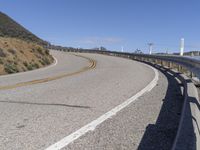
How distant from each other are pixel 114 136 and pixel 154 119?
1767mm

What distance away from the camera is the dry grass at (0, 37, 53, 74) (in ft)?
77.4

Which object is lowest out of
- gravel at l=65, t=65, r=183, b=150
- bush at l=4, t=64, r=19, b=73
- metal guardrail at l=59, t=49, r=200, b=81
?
bush at l=4, t=64, r=19, b=73

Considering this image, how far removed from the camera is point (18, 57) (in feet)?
91.8

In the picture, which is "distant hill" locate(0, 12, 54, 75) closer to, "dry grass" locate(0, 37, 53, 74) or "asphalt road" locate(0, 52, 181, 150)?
"dry grass" locate(0, 37, 53, 74)

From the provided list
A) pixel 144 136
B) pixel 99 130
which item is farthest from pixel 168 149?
pixel 99 130

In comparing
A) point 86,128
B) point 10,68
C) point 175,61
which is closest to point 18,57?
point 10,68

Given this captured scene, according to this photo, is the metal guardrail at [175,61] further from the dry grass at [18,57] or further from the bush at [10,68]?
the bush at [10,68]

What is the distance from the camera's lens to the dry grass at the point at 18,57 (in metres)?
23.6

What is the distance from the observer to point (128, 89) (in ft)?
42.8

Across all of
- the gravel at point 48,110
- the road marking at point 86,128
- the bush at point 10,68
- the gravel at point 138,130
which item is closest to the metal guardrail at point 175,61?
the gravel at point 48,110

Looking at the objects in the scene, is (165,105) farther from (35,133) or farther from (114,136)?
(35,133)

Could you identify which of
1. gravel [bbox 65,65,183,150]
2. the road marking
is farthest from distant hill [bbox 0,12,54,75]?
gravel [bbox 65,65,183,150]

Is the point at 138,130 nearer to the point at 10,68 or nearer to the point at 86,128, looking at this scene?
the point at 86,128

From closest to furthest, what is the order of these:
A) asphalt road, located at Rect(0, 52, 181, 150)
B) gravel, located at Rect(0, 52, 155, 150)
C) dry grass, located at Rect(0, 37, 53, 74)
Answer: asphalt road, located at Rect(0, 52, 181, 150), gravel, located at Rect(0, 52, 155, 150), dry grass, located at Rect(0, 37, 53, 74)
